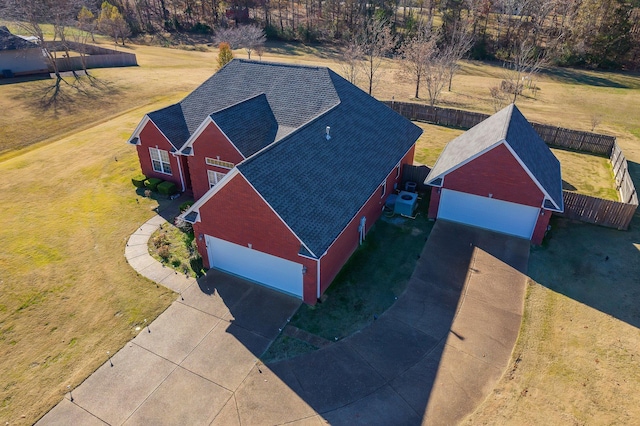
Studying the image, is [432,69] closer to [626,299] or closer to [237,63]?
[237,63]

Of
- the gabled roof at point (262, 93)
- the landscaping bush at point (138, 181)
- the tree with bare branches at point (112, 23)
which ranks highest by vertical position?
the tree with bare branches at point (112, 23)

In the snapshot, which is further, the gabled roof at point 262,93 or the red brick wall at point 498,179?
the gabled roof at point 262,93

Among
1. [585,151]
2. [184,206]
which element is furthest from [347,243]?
[585,151]

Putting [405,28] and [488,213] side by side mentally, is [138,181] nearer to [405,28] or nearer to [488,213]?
[488,213]

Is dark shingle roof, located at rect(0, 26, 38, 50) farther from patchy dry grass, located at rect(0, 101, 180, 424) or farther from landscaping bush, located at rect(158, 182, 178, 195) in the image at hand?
landscaping bush, located at rect(158, 182, 178, 195)

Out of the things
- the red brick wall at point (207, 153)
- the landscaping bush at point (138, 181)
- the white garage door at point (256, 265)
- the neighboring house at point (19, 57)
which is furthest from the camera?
the neighboring house at point (19, 57)

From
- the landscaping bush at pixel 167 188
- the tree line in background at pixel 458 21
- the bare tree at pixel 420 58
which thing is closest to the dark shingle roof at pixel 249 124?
the landscaping bush at pixel 167 188

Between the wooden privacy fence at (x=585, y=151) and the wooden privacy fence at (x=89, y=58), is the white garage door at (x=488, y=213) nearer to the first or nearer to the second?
the wooden privacy fence at (x=585, y=151)
